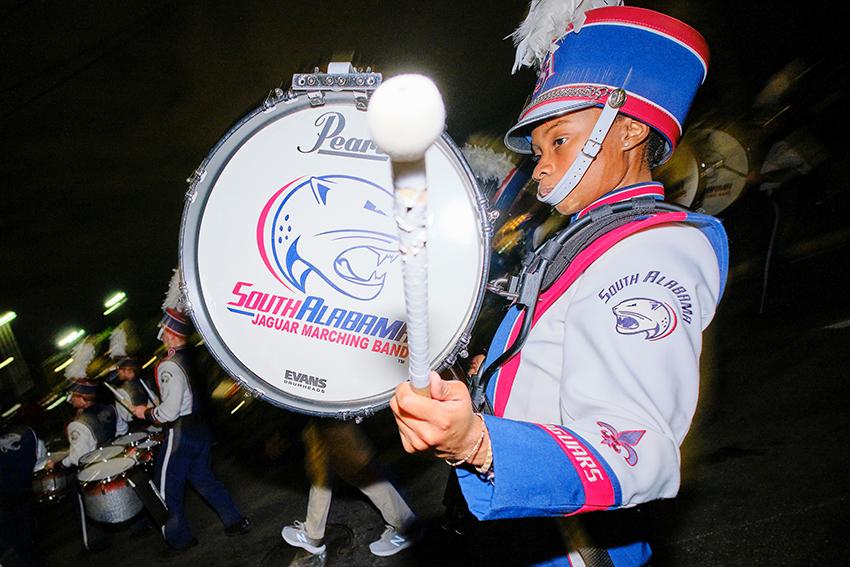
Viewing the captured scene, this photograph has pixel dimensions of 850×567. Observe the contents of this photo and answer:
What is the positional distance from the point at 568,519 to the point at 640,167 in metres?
1.07

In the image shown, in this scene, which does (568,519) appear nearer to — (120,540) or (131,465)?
(131,465)

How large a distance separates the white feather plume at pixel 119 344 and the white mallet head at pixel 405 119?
21.0 ft

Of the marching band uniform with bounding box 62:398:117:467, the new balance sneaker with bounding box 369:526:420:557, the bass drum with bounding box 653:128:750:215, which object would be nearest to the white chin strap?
the new balance sneaker with bounding box 369:526:420:557

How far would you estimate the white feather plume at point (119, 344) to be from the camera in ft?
19.1

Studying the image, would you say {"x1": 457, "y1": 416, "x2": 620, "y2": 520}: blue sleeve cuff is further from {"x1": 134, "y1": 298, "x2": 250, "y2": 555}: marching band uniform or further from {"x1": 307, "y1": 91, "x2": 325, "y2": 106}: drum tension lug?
{"x1": 134, "y1": 298, "x2": 250, "y2": 555}: marching band uniform

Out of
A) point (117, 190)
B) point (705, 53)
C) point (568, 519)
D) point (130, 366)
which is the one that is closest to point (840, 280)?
point (705, 53)

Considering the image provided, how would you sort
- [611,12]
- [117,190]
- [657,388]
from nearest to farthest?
[657,388]
[611,12]
[117,190]

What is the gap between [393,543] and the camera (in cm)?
371

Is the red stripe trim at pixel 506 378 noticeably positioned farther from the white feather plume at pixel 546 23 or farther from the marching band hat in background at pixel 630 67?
the white feather plume at pixel 546 23

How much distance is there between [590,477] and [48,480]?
732 cm

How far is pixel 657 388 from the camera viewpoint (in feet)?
3.10

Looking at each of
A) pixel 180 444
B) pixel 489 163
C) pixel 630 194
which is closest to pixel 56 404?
pixel 180 444

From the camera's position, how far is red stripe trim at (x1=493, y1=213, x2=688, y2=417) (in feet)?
3.83

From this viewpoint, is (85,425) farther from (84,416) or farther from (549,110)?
(549,110)
